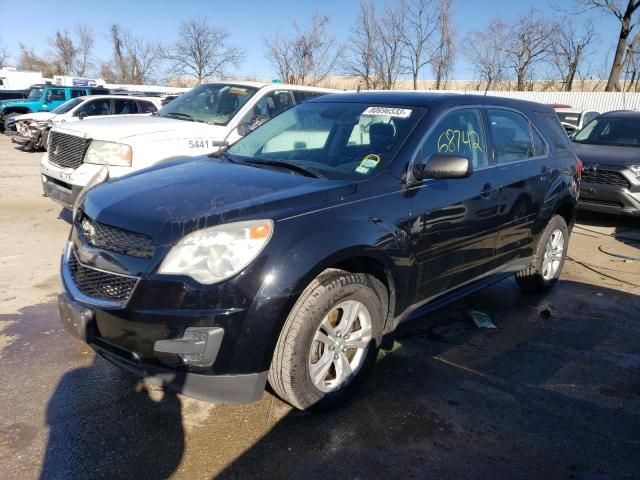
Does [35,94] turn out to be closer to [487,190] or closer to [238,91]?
[238,91]

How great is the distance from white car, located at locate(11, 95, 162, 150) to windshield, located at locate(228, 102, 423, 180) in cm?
1056

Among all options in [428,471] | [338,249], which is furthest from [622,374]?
[338,249]

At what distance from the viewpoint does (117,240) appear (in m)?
2.60

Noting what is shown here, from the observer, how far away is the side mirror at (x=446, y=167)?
10.2ft

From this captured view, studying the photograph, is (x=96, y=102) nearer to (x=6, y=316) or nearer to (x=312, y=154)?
(x=6, y=316)

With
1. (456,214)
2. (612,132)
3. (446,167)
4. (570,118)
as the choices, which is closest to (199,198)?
(446,167)

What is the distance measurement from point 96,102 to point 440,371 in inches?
545

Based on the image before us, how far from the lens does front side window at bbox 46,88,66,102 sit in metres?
20.4

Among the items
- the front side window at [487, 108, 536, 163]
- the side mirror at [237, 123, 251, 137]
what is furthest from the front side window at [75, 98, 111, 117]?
the front side window at [487, 108, 536, 163]

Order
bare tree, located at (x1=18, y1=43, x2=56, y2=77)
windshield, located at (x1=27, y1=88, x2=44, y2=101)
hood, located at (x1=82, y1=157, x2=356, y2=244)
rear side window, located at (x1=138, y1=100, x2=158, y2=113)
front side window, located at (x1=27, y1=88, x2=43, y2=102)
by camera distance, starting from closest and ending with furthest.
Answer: hood, located at (x1=82, y1=157, x2=356, y2=244), rear side window, located at (x1=138, y1=100, x2=158, y2=113), front side window, located at (x1=27, y1=88, x2=43, y2=102), windshield, located at (x1=27, y1=88, x2=44, y2=101), bare tree, located at (x1=18, y1=43, x2=56, y2=77)

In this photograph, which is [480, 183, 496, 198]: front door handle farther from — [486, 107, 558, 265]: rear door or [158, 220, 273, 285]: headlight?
[158, 220, 273, 285]: headlight

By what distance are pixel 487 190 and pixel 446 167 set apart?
846mm

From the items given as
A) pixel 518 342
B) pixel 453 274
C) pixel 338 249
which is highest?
pixel 338 249

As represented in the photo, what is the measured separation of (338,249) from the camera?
267cm
